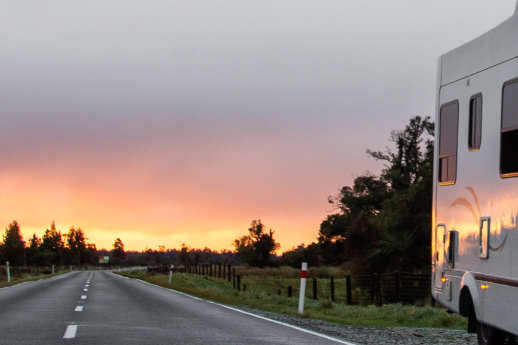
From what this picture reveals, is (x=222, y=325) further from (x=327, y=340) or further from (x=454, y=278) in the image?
(x=454, y=278)

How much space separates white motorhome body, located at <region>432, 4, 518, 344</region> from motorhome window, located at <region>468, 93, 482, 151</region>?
0.05ft

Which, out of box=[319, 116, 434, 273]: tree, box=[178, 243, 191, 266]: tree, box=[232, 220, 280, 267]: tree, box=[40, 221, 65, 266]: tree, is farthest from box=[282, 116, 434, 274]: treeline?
box=[40, 221, 65, 266]: tree

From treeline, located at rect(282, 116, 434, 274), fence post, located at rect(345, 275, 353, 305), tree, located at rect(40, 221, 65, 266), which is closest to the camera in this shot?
fence post, located at rect(345, 275, 353, 305)

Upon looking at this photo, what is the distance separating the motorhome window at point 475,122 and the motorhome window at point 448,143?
1.68 ft

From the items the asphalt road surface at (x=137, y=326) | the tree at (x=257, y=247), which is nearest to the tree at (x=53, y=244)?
the tree at (x=257, y=247)

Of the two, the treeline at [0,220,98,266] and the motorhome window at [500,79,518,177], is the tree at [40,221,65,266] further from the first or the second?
the motorhome window at [500,79,518,177]

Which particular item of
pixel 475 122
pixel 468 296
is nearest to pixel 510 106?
pixel 475 122

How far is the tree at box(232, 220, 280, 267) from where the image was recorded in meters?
102

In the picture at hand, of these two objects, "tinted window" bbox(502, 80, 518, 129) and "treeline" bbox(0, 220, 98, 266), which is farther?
"treeline" bbox(0, 220, 98, 266)

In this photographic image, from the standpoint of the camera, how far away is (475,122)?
8234mm

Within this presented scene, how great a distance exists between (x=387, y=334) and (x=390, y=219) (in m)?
23.1

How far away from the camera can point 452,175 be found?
9047 millimetres

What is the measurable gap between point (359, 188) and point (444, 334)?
45292 millimetres

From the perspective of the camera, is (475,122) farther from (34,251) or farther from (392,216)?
(34,251)
